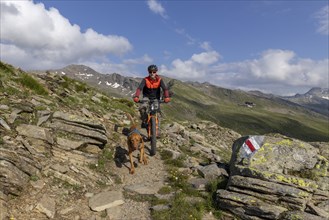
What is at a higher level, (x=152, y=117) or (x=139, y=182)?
(x=152, y=117)

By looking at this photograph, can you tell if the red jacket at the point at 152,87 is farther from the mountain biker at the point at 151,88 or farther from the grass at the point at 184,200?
the grass at the point at 184,200

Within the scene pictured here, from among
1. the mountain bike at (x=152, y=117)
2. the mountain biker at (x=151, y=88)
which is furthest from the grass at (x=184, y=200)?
the mountain biker at (x=151, y=88)

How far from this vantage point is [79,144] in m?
15.0

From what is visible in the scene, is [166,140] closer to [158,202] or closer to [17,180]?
[158,202]

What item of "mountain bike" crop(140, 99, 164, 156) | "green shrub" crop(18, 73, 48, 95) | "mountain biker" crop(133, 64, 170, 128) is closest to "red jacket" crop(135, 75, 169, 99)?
"mountain biker" crop(133, 64, 170, 128)

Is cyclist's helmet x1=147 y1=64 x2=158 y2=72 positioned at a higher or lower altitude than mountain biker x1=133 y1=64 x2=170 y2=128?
higher

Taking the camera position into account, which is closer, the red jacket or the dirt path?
the dirt path

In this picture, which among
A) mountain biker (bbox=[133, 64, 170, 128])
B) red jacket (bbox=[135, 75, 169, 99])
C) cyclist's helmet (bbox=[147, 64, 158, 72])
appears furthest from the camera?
red jacket (bbox=[135, 75, 169, 99])

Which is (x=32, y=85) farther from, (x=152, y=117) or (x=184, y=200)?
(x=184, y=200)

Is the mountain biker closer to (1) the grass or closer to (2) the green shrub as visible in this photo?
(1) the grass

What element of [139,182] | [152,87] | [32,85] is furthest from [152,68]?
[32,85]

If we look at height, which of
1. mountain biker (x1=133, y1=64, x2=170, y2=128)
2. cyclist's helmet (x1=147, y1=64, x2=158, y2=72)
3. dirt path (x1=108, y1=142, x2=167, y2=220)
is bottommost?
dirt path (x1=108, y1=142, x2=167, y2=220)

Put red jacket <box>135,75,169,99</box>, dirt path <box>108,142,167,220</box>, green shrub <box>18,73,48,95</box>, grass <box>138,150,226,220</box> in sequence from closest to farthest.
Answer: grass <box>138,150,226,220</box>
dirt path <box>108,142,167,220</box>
red jacket <box>135,75,169,99</box>
green shrub <box>18,73,48,95</box>

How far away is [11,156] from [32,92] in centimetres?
988
